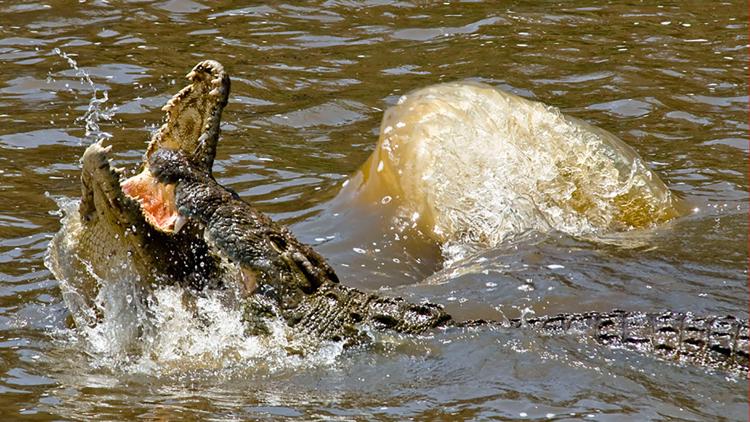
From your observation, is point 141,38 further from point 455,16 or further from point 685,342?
point 685,342

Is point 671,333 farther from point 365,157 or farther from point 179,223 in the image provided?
point 365,157

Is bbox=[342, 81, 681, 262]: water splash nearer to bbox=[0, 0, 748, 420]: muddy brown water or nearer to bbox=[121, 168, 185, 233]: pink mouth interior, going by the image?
bbox=[0, 0, 748, 420]: muddy brown water

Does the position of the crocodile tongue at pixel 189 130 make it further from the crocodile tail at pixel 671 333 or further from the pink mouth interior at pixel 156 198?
the crocodile tail at pixel 671 333

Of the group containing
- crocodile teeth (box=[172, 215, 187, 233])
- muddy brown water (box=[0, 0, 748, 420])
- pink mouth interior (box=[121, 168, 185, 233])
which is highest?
pink mouth interior (box=[121, 168, 185, 233])

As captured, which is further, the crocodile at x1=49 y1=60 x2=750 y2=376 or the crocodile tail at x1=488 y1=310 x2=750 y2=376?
the crocodile at x1=49 y1=60 x2=750 y2=376

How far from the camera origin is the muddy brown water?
16.3 ft

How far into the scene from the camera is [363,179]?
774 cm

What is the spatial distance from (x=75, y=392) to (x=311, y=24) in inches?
249

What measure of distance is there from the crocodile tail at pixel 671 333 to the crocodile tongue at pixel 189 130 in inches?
66.9

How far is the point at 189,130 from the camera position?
5.75m

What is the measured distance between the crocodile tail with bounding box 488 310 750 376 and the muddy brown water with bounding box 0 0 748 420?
3.2 inches

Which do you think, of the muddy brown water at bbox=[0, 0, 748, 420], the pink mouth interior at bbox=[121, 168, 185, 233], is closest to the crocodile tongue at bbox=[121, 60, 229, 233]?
the pink mouth interior at bbox=[121, 168, 185, 233]

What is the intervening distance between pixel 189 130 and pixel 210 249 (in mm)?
557

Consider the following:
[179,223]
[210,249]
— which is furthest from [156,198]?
[210,249]
